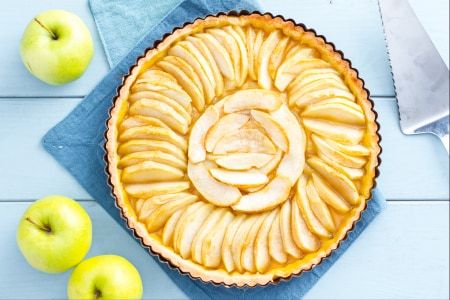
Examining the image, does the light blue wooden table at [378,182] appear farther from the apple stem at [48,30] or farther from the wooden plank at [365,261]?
the apple stem at [48,30]

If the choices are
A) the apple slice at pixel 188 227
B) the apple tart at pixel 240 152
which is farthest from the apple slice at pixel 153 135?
the apple slice at pixel 188 227

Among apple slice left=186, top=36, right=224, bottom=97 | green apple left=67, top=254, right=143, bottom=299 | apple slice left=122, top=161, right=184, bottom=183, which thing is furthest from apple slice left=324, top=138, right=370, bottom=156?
green apple left=67, top=254, right=143, bottom=299

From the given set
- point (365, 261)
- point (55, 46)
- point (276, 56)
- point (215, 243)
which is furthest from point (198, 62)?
point (365, 261)

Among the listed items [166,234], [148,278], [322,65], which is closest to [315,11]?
[322,65]

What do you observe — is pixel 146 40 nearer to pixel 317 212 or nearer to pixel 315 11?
pixel 315 11

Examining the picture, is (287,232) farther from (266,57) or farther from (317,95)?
(266,57)

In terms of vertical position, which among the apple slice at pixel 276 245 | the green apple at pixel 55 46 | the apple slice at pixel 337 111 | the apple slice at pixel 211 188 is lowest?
the apple slice at pixel 276 245
